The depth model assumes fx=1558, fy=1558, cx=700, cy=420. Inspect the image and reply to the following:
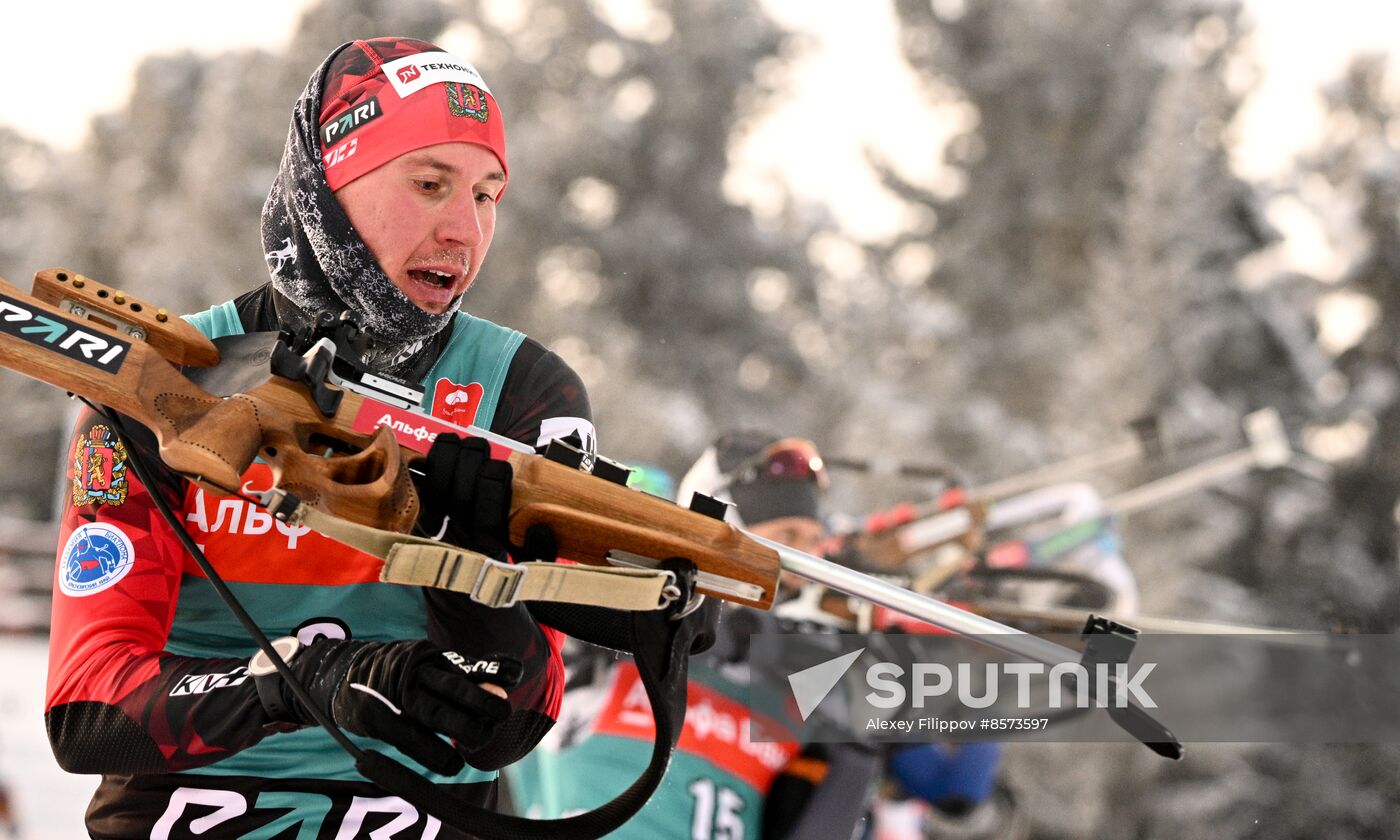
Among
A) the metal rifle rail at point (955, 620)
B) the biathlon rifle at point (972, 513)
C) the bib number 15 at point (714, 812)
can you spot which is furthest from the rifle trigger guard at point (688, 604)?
the biathlon rifle at point (972, 513)

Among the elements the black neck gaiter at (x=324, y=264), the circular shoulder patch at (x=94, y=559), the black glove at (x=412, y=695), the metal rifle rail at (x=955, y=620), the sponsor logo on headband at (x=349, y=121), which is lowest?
the black glove at (x=412, y=695)

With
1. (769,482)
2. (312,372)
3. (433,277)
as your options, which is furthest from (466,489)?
(769,482)

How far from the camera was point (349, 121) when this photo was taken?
235cm

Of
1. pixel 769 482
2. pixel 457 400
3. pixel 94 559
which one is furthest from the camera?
pixel 769 482

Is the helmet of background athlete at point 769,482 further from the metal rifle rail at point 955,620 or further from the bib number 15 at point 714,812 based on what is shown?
the metal rifle rail at point 955,620

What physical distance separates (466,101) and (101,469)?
2.47 ft

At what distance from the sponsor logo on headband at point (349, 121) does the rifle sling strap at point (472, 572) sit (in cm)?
73

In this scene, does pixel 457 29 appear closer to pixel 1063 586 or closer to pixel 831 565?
pixel 1063 586

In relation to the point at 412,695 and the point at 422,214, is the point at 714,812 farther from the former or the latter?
the point at 412,695

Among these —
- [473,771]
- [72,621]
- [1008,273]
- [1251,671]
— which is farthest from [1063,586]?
[1008,273]

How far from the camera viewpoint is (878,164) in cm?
2184

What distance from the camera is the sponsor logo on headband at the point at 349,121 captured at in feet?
7.63

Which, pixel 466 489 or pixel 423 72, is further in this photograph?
pixel 423 72

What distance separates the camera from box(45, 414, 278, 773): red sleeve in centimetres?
199
